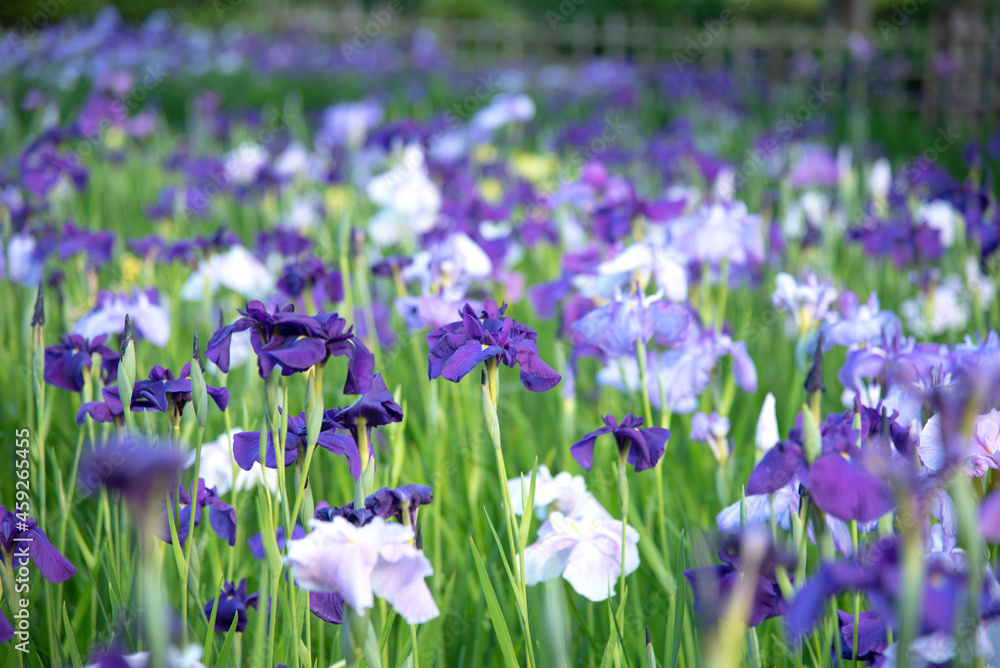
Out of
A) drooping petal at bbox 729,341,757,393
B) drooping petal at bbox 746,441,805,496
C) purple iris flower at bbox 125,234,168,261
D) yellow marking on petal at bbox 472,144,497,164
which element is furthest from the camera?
yellow marking on petal at bbox 472,144,497,164

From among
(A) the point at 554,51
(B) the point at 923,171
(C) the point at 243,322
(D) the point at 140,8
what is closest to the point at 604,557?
(C) the point at 243,322

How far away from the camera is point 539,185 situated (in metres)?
4.50

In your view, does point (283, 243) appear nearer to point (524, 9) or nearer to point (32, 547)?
point (32, 547)

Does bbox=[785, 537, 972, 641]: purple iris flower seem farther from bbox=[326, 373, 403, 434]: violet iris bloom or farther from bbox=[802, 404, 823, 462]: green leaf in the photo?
bbox=[326, 373, 403, 434]: violet iris bloom

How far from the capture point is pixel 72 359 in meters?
1.38

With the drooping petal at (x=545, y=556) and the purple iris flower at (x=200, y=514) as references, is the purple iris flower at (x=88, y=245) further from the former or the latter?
the drooping petal at (x=545, y=556)

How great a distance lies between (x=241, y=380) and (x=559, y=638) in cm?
186

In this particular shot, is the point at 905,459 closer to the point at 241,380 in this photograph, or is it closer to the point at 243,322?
the point at 243,322

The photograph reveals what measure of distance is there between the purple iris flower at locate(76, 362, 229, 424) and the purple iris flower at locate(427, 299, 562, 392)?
31cm

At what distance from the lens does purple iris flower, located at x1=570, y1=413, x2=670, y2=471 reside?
42.7 inches

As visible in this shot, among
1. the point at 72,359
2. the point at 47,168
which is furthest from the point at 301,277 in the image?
the point at 47,168

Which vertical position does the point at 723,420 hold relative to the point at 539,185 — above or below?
above

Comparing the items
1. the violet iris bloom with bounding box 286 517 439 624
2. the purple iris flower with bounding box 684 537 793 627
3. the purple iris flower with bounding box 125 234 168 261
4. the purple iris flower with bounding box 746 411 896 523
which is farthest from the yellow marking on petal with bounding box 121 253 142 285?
the purple iris flower with bounding box 746 411 896 523

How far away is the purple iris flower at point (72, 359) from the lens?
4.48 ft
